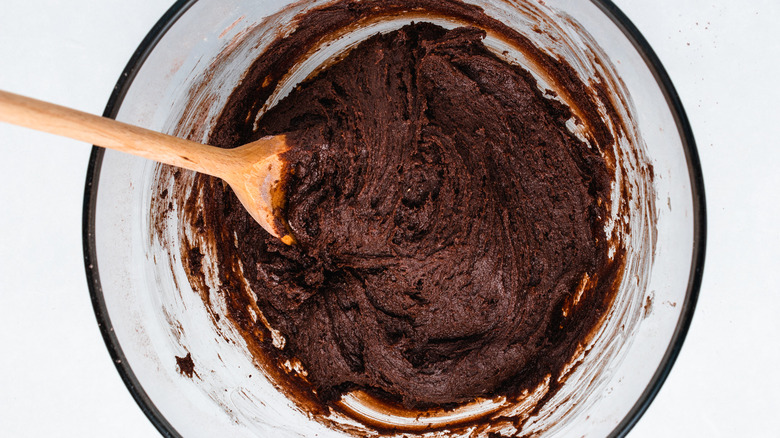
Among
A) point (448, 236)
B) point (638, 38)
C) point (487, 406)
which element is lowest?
point (487, 406)

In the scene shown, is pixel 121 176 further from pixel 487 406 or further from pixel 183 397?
pixel 487 406

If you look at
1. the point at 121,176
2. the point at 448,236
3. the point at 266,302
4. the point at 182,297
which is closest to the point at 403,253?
the point at 448,236

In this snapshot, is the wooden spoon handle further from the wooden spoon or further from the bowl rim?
the bowl rim

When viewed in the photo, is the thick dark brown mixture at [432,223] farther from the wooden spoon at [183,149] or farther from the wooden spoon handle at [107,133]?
the wooden spoon handle at [107,133]

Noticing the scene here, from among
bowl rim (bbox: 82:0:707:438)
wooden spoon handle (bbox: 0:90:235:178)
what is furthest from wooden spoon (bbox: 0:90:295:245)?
bowl rim (bbox: 82:0:707:438)

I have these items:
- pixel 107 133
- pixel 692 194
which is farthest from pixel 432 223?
pixel 107 133

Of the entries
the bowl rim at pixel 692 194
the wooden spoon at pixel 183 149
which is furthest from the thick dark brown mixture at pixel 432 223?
the bowl rim at pixel 692 194
